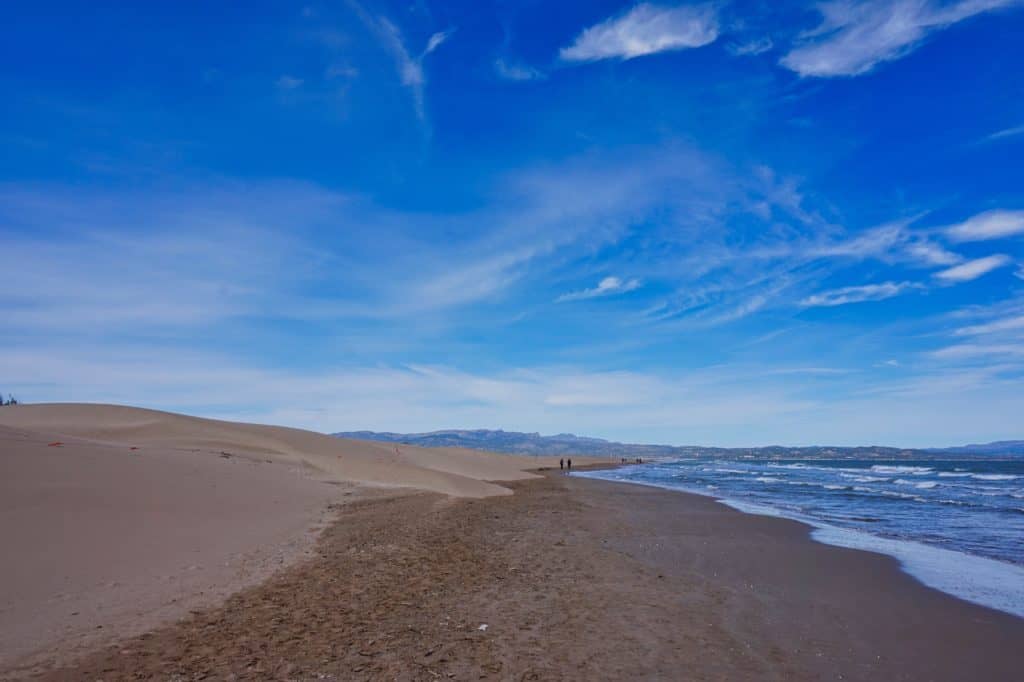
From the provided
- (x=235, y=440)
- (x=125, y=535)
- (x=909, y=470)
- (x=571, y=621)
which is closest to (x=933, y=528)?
(x=571, y=621)

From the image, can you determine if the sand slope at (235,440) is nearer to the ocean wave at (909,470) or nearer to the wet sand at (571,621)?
the wet sand at (571,621)

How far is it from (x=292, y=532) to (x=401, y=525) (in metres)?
3.05

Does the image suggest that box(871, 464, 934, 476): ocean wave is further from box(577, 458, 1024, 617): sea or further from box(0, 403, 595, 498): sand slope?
box(0, 403, 595, 498): sand slope

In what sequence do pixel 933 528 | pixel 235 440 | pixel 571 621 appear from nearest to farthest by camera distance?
pixel 571 621 → pixel 933 528 → pixel 235 440

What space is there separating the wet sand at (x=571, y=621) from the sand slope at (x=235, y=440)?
58.0ft

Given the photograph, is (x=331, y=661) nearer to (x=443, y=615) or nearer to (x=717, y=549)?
(x=443, y=615)

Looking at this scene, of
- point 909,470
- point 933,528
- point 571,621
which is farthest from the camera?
point 909,470

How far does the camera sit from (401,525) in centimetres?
1708

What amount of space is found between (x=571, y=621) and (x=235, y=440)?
3623cm

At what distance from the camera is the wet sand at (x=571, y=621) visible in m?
6.59

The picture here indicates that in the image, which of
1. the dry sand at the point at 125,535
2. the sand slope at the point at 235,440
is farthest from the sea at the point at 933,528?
the sand slope at the point at 235,440

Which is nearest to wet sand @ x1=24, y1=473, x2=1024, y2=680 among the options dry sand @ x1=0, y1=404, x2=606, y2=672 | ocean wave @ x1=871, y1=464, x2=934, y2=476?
dry sand @ x1=0, y1=404, x2=606, y2=672

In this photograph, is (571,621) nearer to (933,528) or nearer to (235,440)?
(933,528)

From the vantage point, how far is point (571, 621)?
8.36 meters
